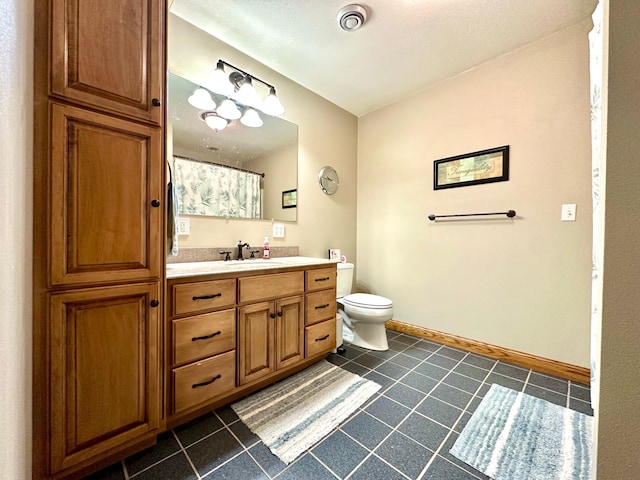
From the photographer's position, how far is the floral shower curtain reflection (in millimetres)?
1715

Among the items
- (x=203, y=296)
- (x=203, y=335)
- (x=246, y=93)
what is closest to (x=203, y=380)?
(x=203, y=335)

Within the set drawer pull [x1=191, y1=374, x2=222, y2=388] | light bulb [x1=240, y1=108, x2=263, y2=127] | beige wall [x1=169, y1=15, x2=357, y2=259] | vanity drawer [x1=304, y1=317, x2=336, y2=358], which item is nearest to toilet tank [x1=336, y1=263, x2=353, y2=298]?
beige wall [x1=169, y1=15, x2=357, y2=259]

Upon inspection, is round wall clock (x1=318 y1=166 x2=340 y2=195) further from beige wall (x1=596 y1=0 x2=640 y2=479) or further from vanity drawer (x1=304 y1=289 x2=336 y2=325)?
beige wall (x1=596 y1=0 x2=640 y2=479)

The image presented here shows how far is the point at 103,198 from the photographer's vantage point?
3.12 feet

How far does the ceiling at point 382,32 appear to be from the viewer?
1561 mm

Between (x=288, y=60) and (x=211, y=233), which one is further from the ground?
(x=288, y=60)

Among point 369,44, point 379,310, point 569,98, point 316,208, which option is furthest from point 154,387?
point 569,98

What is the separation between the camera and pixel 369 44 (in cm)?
187

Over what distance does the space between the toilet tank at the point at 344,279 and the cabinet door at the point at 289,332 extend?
28.2 inches

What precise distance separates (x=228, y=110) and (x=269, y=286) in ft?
4.55

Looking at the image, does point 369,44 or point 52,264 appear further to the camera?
point 369,44

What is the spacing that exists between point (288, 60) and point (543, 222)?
2365 mm

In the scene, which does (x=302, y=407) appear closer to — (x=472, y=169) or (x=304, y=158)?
(x=304, y=158)

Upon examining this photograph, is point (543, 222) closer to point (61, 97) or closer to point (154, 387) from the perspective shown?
point (154, 387)
